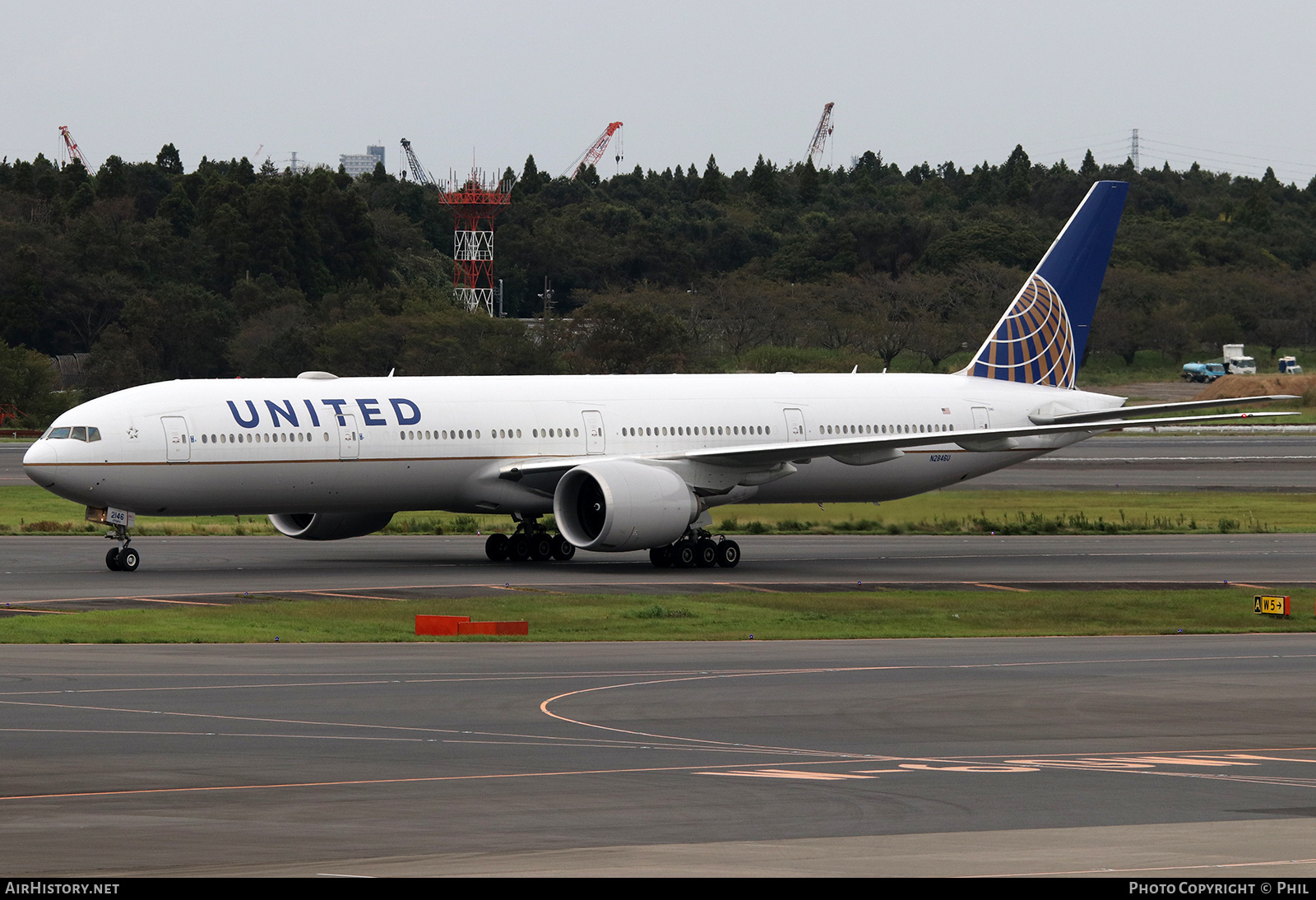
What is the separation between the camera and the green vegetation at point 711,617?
3209 cm

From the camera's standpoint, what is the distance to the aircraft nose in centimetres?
A: 4116

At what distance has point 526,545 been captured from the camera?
47000 mm

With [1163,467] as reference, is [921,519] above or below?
below

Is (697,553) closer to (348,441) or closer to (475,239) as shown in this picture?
(348,441)

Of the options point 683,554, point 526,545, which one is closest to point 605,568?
point 683,554

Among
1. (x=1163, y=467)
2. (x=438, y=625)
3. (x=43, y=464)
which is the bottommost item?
→ (x=438, y=625)

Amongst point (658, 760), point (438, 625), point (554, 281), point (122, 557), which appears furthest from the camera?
point (554, 281)

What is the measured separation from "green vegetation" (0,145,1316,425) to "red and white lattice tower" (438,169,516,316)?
9.90 feet

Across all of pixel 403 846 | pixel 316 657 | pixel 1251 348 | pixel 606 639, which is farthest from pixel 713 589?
pixel 1251 348

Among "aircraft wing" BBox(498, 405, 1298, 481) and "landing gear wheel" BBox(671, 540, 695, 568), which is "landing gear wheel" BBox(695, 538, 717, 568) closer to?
"landing gear wheel" BBox(671, 540, 695, 568)

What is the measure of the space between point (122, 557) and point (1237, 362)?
4839 inches

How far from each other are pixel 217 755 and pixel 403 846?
5682mm

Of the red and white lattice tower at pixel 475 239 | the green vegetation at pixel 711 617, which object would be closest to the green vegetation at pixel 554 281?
the red and white lattice tower at pixel 475 239

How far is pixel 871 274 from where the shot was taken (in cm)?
15088
